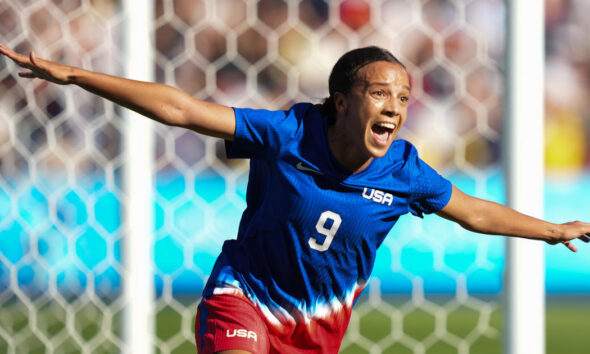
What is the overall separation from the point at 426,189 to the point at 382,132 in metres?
0.25

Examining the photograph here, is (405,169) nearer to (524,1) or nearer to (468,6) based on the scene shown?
(524,1)

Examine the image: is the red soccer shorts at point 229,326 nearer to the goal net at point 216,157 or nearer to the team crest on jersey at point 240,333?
the team crest on jersey at point 240,333

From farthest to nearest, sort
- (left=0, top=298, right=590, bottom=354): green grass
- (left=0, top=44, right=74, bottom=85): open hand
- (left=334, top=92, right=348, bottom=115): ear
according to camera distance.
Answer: (left=0, top=298, right=590, bottom=354): green grass
(left=334, top=92, right=348, bottom=115): ear
(left=0, top=44, right=74, bottom=85): open hand

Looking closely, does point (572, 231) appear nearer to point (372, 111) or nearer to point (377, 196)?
point (377, 196)

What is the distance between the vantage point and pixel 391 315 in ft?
18.3

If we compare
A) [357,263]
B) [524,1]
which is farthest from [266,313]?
[524,1]

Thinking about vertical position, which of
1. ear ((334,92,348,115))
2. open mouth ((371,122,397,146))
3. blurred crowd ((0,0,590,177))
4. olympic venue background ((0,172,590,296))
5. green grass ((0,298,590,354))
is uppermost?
blurred crowd ((0,0,590,177))

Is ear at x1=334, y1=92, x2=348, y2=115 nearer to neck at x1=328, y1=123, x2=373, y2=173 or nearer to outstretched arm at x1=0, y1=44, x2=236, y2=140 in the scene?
neck at x1=328, y1=123, x2=373, y2=173

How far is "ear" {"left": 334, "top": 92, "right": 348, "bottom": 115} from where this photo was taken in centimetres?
226

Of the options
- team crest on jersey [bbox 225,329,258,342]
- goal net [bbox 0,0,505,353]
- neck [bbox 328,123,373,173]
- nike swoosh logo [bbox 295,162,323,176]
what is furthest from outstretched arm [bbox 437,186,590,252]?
goal net [bbox 0,0,505,353]

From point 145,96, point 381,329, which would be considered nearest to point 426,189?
point 145,96

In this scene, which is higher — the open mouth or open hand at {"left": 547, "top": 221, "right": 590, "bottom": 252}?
the open mouth

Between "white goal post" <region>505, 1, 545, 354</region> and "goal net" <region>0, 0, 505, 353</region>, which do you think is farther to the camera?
"goal net" <region>0, 0, 505, 353</region>

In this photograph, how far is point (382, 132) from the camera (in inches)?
87.8
